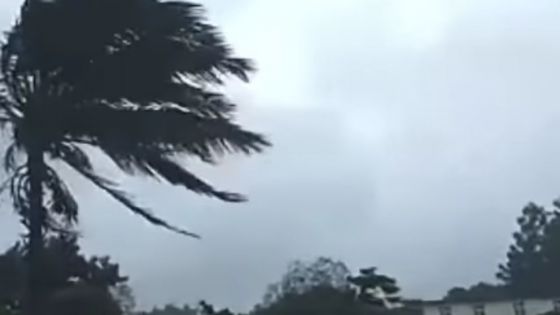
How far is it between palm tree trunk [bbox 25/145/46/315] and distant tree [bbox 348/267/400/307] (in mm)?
20356

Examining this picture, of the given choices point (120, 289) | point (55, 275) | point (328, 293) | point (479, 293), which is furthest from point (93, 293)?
point (479, 293)

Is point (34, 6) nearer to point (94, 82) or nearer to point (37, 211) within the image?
point (94, 82)

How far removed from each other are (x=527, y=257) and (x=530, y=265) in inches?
63.7

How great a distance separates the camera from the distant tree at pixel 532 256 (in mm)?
78688

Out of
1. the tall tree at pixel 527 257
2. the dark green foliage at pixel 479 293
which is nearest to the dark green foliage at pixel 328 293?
the dark green foliage at pixel 479 293

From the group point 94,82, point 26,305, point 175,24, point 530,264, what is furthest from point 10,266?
point 530,264

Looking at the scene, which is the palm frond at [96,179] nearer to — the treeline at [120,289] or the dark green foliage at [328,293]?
the treeline at [120,289]

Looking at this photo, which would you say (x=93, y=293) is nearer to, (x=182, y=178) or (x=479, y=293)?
(x=182, y=178)

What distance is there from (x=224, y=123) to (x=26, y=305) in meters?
3.23

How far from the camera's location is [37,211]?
1538 cm

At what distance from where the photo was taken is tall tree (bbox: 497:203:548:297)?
8256cm

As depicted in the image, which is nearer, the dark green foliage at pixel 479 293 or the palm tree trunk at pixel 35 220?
the palm tree trunk at pixel 35 220

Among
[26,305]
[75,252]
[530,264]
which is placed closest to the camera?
[26,305]

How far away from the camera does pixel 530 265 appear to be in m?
85.8
